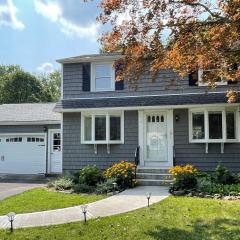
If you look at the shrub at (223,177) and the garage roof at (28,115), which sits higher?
the garage roof at (28,115)

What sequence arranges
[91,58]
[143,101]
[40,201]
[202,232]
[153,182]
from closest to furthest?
1. [202,232]
2. [40,201]
3. [153,182]
4. [143,101]
5. [91,58]

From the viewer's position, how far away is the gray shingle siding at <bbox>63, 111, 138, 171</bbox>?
16.9 m

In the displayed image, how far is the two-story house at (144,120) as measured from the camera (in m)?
16.0

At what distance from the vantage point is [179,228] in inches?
320

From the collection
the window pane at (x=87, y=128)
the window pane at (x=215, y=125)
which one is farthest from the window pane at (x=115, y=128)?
the window pane at (x=215, y=125)

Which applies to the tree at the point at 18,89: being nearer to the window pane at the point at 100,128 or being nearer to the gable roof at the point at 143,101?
the gable roof at the point at 143,101

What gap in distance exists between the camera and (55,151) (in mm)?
20688

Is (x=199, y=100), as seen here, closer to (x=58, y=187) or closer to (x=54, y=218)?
(x=58, y=187)

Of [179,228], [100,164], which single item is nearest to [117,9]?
[179,228]

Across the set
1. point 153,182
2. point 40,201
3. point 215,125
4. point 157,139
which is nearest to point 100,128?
point 157,139

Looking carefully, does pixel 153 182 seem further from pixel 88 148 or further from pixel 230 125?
pixel 230 125

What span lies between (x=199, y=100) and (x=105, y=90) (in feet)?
14.3

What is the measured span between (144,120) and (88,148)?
9.42 feet

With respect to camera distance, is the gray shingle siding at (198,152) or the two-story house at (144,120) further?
the two-story house at (144,120)
